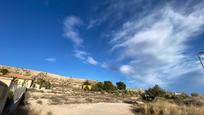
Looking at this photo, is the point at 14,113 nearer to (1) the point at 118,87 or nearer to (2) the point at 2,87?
(2) the point at 2,87

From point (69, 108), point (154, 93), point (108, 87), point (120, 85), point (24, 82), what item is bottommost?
point (69, 108)

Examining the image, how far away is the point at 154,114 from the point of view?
13.7m

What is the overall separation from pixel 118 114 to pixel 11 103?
8256 mm

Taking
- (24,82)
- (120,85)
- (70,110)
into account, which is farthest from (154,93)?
(24,82)

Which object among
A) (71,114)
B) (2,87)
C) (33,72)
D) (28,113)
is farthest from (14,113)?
(33,72)

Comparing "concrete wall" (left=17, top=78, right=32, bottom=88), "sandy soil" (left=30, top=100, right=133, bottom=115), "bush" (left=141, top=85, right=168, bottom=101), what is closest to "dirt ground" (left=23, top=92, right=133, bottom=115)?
"sandy soil" (left=30, top=100, right=133, bottom=115)

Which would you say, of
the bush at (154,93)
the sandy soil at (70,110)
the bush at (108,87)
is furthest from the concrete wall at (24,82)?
the bush at (154,93)

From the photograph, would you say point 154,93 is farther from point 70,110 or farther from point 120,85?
point 70,110

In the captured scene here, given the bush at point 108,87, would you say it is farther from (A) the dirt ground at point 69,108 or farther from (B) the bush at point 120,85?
(A) the dirt ground at point 69,108

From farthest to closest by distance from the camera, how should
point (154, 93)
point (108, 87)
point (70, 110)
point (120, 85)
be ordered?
point (120, 85), point (108, 87), point (154, 93), point (70, 110)

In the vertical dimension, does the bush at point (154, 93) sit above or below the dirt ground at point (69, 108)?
above

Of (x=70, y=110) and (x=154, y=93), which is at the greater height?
(x=154, y=93)

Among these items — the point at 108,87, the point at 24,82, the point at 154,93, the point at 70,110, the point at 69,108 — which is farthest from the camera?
the point at 108,87

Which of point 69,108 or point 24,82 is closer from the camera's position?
point 69,108
